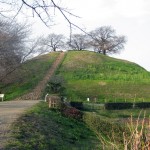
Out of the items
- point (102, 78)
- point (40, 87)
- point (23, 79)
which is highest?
point (102, 78)

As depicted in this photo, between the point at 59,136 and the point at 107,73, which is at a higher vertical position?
the point at 107,73

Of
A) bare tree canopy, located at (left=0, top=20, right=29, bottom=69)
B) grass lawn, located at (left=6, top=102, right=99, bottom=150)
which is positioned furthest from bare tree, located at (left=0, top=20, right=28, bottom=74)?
grass lawn, located at (left=6, top=102, right=99, bottom=150)

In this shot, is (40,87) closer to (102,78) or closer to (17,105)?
(102,78)

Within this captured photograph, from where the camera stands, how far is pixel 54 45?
79.6 meters

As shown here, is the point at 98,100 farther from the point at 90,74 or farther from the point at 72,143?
the point at 72,143

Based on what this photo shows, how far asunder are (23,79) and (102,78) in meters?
11.4

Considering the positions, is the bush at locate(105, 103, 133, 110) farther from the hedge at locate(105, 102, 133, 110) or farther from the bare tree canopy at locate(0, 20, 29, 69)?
the bare tree canopy at locate(0, 20, 29, 69)

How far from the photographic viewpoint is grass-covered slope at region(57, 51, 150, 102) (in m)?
50.7

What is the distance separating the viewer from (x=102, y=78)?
194 ft

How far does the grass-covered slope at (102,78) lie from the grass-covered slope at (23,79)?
3.03 m

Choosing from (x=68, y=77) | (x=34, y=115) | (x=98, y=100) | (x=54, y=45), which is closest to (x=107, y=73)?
(x=68, y=77)

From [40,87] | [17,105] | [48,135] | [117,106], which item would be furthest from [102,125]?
[40,87]

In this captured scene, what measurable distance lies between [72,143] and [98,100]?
103ft

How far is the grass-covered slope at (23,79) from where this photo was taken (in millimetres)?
48688
